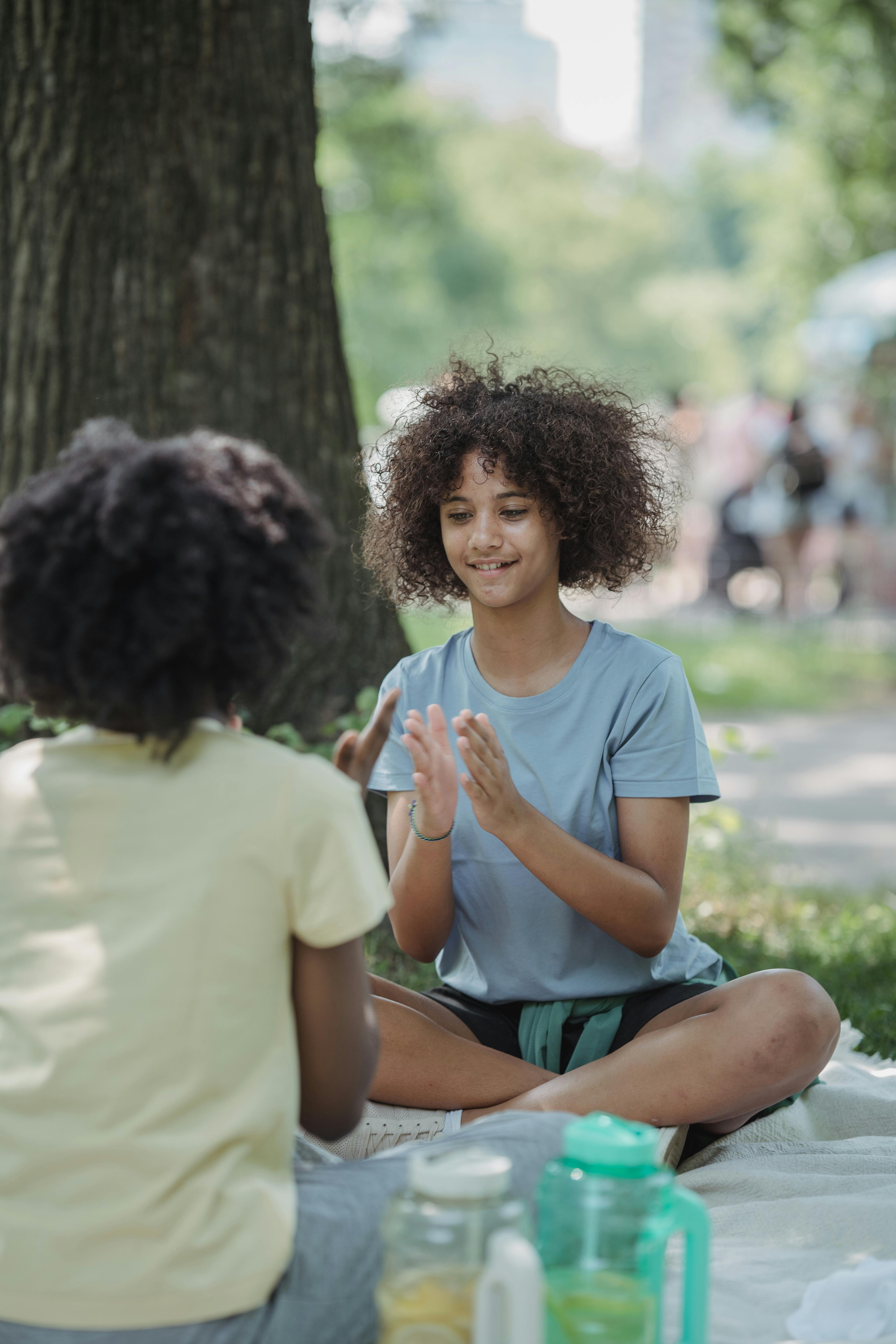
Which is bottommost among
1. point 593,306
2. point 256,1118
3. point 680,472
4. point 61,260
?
point 256,1118

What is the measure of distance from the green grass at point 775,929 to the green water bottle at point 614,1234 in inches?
72.3

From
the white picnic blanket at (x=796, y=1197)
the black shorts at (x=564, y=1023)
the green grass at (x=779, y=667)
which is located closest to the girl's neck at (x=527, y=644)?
the black shorts at (x=564, y=1023)

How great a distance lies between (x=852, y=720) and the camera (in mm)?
8539

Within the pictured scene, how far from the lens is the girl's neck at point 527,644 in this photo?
2.70 meters

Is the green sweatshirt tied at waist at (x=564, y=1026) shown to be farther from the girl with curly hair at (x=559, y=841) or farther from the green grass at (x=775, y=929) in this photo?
the green grass at (x=775, y=929)

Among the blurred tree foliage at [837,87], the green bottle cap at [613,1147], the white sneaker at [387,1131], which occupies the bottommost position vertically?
the white sneaker at [387,1131]

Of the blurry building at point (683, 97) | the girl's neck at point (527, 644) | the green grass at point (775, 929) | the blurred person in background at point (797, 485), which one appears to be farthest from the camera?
the blurry building at point (683, 97)

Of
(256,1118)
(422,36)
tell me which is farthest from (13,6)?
(422,36)

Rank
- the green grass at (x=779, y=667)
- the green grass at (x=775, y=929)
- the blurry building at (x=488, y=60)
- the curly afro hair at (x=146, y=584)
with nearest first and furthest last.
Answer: the curly afro hair at (x=146, y=584) < the green grass at (x=775, y=929) < the green grass at (x=779, y=667) < the blurry building at (x=488, y=60)

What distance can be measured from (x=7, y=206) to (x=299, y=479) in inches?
42.4

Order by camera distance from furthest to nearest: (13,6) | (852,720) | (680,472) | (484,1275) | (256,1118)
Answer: (852,720) → (13,6) → (680,472) → (256,1118) → (484,1275)

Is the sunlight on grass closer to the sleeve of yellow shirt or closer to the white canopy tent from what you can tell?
the white canopy tent

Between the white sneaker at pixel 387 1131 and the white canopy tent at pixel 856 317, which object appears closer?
the white sneaker at pixel 387 1131

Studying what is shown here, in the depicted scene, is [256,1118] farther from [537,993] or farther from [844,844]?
[844,844]
